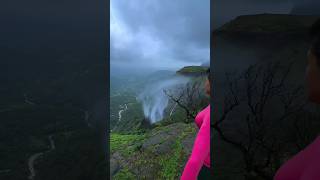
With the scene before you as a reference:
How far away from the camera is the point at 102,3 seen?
2.46 meters

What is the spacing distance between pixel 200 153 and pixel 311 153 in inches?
65.8

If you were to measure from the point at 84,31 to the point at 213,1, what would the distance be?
68 centimetres

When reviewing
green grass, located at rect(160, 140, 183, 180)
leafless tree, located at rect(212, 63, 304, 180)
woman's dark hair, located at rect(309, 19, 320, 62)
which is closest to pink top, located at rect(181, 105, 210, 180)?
leafless tree, located at rect(212, 63, 304, 180)

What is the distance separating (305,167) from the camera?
2.09 feet

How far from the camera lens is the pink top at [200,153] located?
221cm

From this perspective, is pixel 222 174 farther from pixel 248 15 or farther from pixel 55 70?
pixel 55 70

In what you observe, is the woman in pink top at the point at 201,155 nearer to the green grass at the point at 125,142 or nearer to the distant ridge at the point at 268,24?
the distant ridge at the point at 268,24

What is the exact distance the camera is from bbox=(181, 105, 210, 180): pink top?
2209mm

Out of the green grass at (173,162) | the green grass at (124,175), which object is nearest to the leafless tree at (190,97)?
the green grass at (173,162)

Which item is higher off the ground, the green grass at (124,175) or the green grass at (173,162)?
the green grass at (173,162)

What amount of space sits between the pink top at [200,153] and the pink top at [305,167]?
5.06 feet

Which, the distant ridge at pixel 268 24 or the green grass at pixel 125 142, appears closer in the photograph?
the distant ridge at pixel 268 24

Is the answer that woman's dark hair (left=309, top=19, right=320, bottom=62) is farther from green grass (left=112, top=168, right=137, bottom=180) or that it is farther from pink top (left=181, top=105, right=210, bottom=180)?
green grass (left=112, top=168, right=137, bottom=180)

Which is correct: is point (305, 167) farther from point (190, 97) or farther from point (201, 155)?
point (190, 97)
